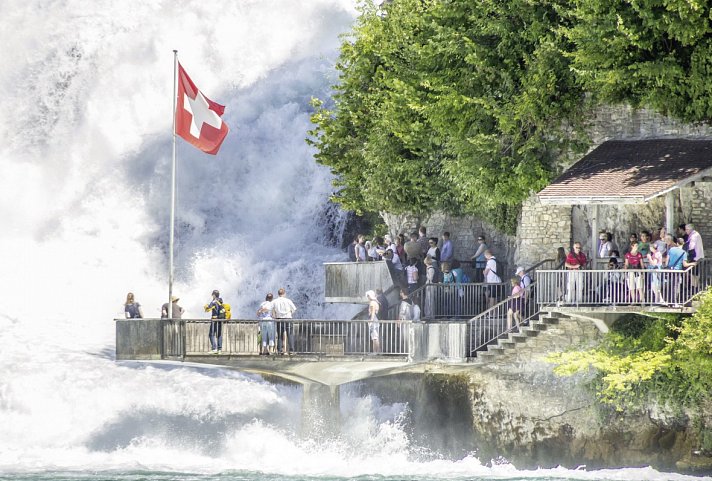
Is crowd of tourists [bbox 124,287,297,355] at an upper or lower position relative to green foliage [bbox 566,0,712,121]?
lower

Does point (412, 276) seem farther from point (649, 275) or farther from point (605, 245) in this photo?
point (649, 275)

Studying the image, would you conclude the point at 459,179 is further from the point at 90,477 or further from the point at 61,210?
the point at 61,210

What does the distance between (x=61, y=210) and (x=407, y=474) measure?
33268mm

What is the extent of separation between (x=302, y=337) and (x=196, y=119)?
685 centimetres

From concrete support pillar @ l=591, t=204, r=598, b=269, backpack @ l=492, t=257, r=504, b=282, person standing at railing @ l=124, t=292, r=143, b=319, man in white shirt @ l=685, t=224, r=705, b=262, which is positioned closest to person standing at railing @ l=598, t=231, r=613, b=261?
concrete support pillar @ l=591, t=204, r=598, b=269

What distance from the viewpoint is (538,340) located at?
61312 mm

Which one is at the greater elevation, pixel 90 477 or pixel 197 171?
pixel 197 171

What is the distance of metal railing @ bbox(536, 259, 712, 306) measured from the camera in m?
55.8

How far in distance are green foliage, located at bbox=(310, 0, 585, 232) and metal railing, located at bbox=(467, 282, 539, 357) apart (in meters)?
4.14

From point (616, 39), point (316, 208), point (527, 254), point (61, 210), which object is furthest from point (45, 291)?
point (616, 39)

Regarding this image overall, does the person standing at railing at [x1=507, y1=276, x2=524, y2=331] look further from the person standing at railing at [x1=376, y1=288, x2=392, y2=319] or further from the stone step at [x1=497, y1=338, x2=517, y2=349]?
the person standing at railing at [x1=376, y1=288, x2=392, y2=319]

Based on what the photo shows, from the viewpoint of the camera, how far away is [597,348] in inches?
2352

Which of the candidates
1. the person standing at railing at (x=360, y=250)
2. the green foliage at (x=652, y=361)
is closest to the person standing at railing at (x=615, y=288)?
the green foliage at (x=652, y=361)

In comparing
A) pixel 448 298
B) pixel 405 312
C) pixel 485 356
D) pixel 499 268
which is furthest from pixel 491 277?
pixel 485 356
